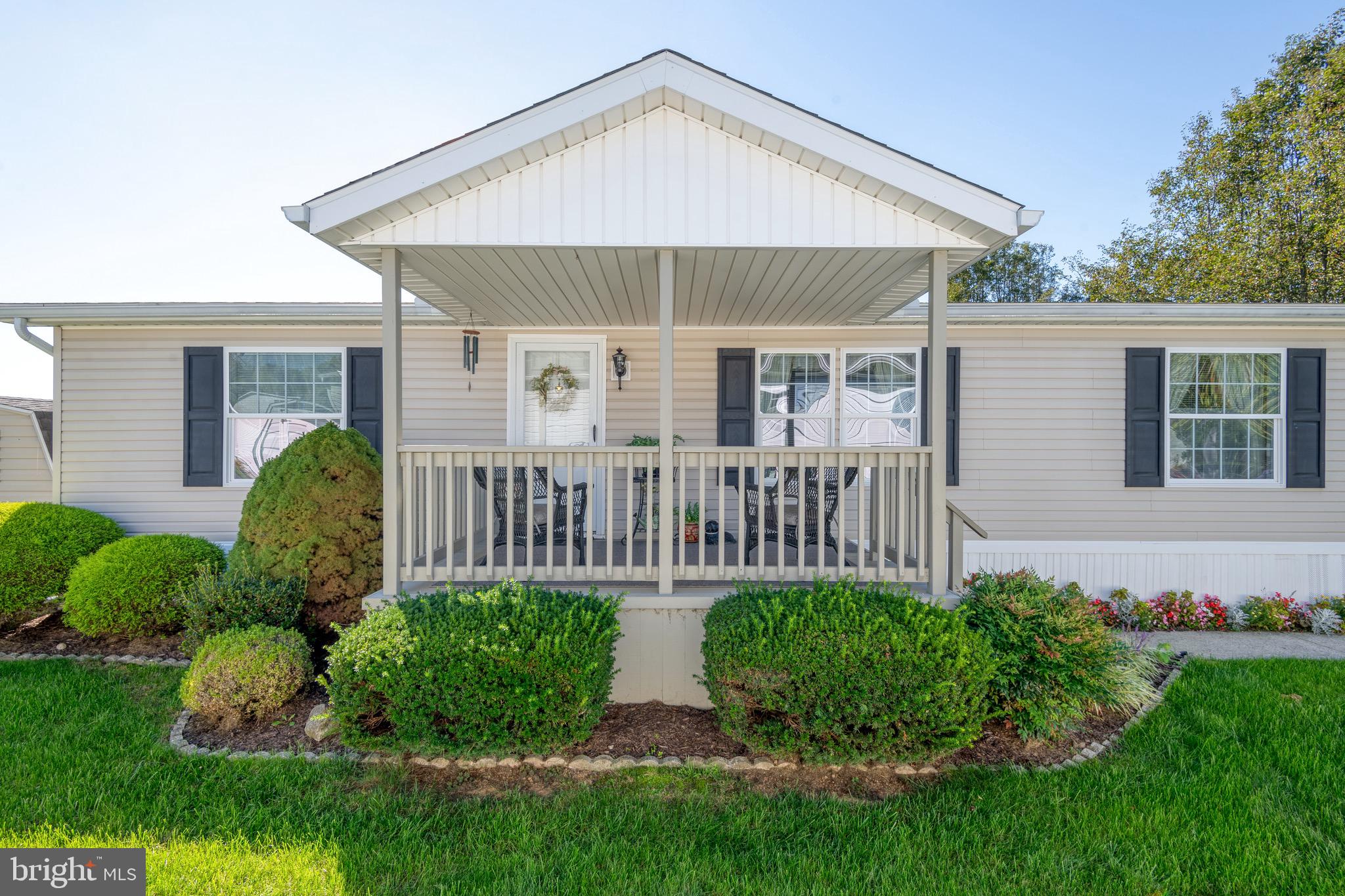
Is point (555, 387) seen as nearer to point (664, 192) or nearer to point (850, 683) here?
point (664, 192)

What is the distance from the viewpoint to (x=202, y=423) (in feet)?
20.9

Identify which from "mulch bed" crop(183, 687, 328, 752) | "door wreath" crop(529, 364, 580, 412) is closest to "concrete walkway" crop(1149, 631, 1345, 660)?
"door wreath" crop(529, 364, 580, 412)

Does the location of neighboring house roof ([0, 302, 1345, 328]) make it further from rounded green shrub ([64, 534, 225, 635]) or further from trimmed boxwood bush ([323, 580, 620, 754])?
trimmed boxwood bush ([323, 580, 620, 754])

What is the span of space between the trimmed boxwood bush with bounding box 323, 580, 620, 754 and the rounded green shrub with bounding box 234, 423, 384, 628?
130 cm

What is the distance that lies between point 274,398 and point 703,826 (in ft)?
19.4

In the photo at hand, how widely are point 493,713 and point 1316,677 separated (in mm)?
5405

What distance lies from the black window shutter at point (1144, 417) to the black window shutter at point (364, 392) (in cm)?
733

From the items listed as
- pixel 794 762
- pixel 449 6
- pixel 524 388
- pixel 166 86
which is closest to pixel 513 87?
pixel 449 6

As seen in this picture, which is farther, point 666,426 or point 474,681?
point 666,426

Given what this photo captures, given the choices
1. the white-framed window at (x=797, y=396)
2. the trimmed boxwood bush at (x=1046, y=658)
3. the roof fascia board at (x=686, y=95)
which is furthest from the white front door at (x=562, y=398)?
the trimmed boxwood bush at (x=1046, y=658)

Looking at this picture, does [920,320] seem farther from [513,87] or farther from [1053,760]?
[513,87]

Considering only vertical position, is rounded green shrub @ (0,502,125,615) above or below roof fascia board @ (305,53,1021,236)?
below

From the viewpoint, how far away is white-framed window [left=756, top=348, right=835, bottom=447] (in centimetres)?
656

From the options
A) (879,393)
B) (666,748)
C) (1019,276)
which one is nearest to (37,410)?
(666,748)
